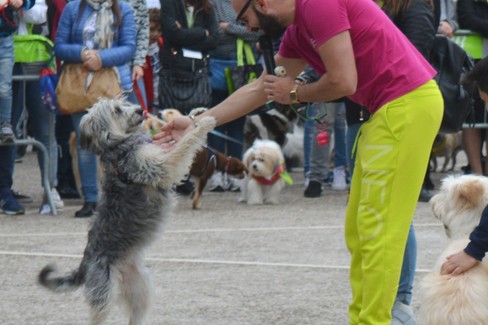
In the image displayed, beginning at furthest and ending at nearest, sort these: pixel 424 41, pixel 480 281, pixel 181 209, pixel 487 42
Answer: pixel 487 42 < pixel 181 209 < pixel 424 41 < pixel 480 281

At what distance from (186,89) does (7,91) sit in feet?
8.65

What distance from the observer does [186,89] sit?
12.7 m

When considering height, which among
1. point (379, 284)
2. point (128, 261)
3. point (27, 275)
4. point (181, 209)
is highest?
point (379, 284)

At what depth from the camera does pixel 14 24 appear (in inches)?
409

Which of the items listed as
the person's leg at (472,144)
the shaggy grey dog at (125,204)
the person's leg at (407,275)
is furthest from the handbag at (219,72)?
the person's leg at (407,275)

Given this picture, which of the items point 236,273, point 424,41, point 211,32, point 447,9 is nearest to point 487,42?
point 447,9

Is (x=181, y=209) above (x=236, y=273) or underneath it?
underneath

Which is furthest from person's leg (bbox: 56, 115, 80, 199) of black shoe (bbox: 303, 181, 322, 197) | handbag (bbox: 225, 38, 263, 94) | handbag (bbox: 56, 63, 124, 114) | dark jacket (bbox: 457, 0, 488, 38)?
dark jacket (bbox: 457, 0, 488, 38)

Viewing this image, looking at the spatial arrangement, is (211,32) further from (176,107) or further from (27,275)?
(27,275)

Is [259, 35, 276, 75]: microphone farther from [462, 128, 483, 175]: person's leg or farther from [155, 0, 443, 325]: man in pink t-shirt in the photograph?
[462, 128, 483, 175]: person's leg

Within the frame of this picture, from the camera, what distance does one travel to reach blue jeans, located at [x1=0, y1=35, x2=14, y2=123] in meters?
10.4

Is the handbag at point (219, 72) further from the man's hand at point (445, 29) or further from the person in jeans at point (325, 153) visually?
the man's hand at point (445, 29)

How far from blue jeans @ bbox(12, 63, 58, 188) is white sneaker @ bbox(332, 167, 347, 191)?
3.26 m

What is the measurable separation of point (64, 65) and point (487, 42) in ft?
15.4
